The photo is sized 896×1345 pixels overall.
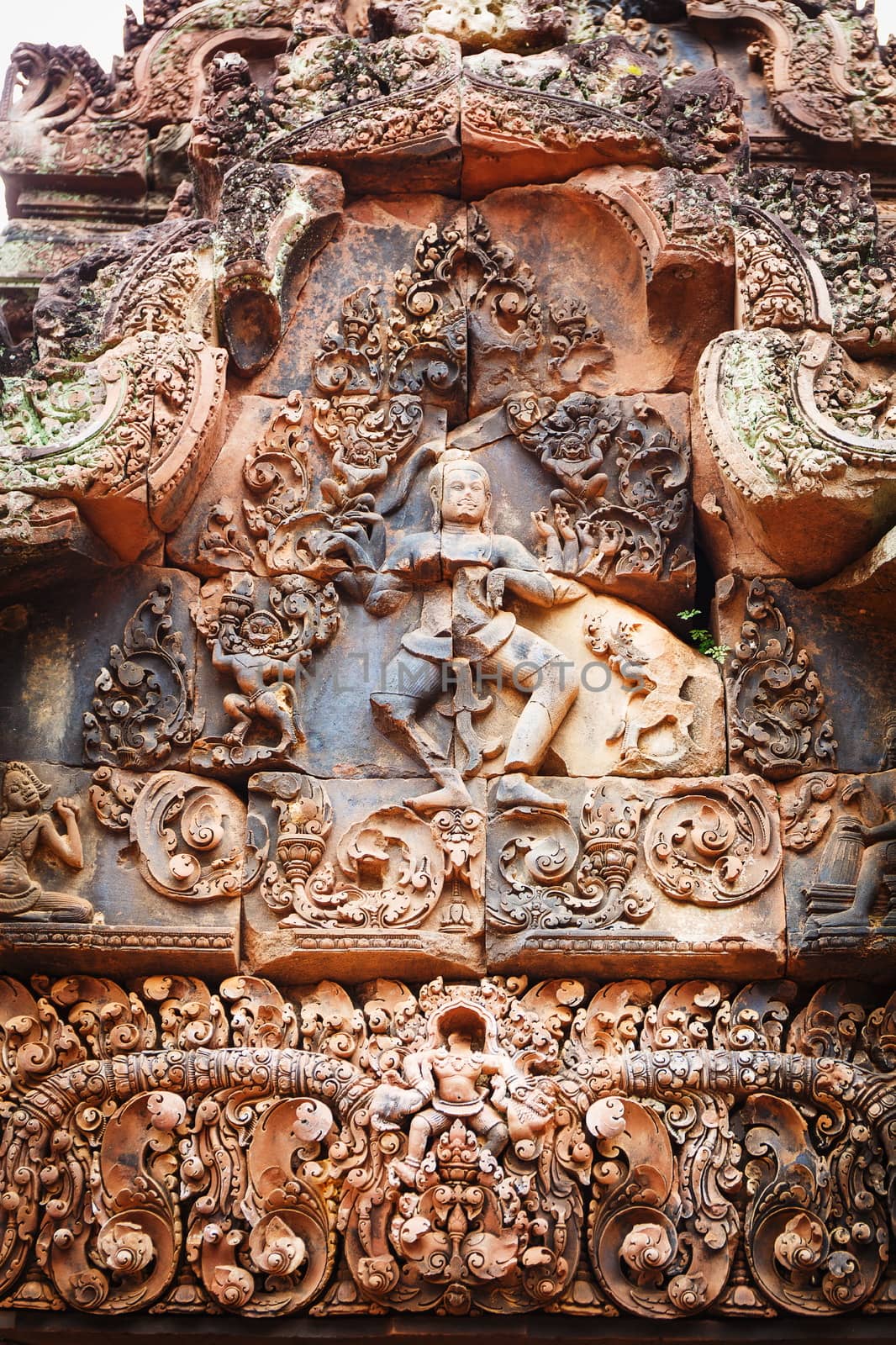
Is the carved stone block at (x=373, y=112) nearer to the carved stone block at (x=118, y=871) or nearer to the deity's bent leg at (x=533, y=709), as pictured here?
the deity's bent leg at (x=533, y=709)

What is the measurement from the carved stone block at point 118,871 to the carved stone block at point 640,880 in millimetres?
1021

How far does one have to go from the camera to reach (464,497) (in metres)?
7.30

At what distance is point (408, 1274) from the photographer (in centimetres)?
614

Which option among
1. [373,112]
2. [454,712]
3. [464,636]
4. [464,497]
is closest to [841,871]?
[454,712]

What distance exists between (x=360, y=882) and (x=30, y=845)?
47.7 inches

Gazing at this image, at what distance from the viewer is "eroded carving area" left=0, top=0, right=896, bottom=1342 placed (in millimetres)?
6289

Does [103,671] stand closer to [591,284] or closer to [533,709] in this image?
[533,709]

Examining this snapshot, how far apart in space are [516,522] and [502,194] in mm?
1539

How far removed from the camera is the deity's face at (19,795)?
6715mm

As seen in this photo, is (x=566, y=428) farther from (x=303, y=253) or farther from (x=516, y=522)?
(x=303, y=253)

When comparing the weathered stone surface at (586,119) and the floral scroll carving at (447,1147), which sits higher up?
the weathered stone surface at (586,119)

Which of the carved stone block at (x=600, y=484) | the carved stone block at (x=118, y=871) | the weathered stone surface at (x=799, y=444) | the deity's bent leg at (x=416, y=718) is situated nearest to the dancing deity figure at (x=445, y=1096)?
the carved stone block at (x=118, y=871)

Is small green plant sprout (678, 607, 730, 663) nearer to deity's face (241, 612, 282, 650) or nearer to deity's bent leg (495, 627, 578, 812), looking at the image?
deity's bent leg (495, 627, 578, 812)

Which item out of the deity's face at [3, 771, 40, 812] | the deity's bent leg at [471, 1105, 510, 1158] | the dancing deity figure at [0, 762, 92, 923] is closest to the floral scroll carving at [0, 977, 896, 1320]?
the deity's bent leg at [471, 1105, 510, 1158]
